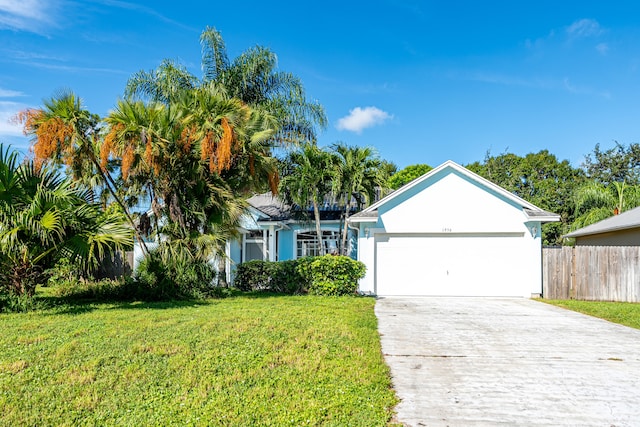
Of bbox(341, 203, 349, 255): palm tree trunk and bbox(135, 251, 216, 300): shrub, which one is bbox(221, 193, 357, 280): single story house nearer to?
bbox(341, 203, 349, 255): palm tree trunk

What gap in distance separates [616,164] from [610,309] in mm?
26952

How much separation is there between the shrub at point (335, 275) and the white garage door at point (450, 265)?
153cm

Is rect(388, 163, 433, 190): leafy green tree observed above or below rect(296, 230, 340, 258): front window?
above

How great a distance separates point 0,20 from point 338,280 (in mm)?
11228

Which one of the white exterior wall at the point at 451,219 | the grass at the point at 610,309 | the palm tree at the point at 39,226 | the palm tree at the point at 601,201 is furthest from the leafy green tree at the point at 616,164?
the palm tree at the point at 39,226

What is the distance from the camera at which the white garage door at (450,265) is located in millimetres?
14211

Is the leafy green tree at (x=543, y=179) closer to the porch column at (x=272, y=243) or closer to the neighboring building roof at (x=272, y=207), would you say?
the neighboring building roof at (x=272, y=207)

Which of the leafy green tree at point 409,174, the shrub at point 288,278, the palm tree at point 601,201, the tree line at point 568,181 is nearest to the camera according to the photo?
the shrub at point 288,278

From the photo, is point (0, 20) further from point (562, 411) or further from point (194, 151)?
point (562, 411)

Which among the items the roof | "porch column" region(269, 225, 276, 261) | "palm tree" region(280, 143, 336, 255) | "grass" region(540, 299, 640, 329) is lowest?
"grass" region(540, 299, 640, 329)

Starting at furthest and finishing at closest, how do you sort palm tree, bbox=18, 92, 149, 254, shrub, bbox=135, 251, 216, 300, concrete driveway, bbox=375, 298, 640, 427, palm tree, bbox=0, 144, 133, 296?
1. shrub, bbox=135, 251, 216, 300
2. palm tree, bbox=18, 92, 149, 254
3. palm tree, bbox=0, 144, 133, 296
4. concrete driveway, bbox=375, 298, 640, 427

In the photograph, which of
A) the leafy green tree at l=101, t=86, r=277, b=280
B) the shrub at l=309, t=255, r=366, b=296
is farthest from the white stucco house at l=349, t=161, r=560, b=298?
the leafy green tree at l=101, t=86, r=277, b=280

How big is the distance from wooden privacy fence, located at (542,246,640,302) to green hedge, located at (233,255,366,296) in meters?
5.97

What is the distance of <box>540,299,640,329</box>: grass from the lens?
9.76 meters
